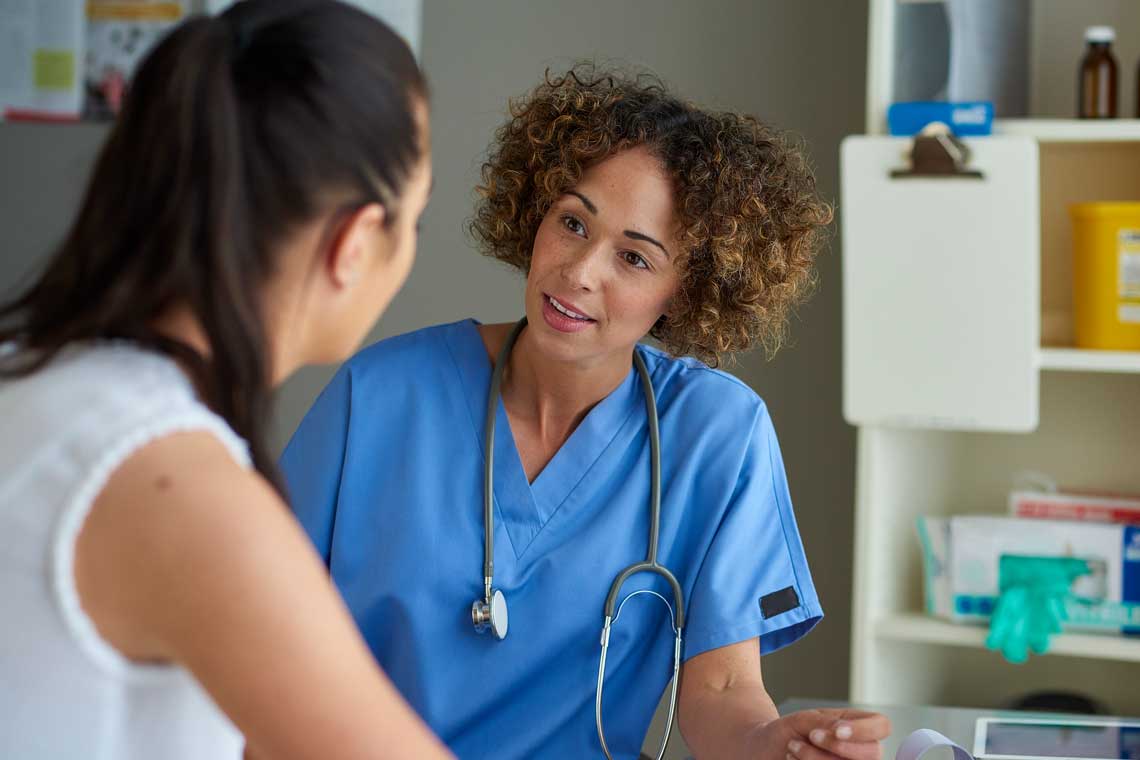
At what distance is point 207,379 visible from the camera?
0.73 meters

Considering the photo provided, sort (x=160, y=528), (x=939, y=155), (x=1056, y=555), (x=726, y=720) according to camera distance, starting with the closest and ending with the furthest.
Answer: (x=160, y=528) < (x=726, y=720) < (x=939, y=155) < (x=1056, y=555)

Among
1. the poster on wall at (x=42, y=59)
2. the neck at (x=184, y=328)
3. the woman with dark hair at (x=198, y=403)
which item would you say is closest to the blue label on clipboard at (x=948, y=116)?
the woman with dark hair at (x=198, y=403)

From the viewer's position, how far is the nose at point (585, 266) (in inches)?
55.2

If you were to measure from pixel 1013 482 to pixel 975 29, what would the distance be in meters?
0.79

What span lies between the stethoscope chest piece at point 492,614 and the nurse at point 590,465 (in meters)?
0.03

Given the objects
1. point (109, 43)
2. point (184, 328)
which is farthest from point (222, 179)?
point (109, 43)

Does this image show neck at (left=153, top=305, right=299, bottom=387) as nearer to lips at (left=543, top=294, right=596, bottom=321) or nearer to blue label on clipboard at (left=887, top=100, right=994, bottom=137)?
lips at (left=543, top=294, right=596, bottom=321)

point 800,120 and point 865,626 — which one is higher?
point 800,120

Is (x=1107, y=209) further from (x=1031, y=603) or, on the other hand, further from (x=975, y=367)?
(x=1031, y=603)

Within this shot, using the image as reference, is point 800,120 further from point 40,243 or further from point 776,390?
point 40,243

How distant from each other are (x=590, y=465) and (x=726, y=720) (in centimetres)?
32

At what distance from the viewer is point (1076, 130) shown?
191 centimetres

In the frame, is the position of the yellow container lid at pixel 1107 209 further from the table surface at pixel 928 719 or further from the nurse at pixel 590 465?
the table surface at pixel 928 719

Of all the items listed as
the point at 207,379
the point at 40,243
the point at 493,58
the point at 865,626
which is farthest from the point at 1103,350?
the point at 40,243
